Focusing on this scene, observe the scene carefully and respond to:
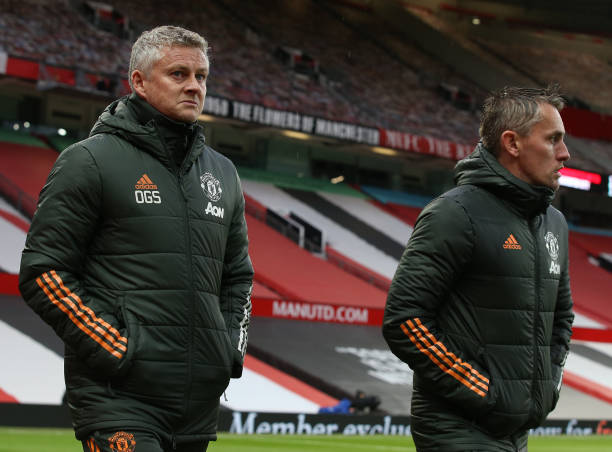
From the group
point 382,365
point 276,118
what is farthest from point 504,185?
point 276,118

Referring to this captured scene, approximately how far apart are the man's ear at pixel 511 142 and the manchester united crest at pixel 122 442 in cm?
165

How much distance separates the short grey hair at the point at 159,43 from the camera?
3521 millimetres

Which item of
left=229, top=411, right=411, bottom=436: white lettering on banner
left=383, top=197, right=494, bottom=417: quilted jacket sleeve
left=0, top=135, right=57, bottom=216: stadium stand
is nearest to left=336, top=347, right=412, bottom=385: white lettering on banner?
left=229, top=411, right=411, bottom=436: white lettering on banner

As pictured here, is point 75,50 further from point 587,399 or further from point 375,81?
point 587,399

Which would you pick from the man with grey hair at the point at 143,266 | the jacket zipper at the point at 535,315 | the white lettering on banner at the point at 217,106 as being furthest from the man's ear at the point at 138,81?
the white lettering on banner at the point at 217,106

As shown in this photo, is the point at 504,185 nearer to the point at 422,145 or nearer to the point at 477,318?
the point at 477,318

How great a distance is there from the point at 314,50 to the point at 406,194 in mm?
5186

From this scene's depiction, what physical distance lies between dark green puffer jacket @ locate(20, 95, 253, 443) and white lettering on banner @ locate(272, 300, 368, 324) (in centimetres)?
1460

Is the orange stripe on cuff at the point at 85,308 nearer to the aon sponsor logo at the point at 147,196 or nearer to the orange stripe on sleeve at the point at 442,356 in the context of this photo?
the aon sponsor logo at the point at 147,196

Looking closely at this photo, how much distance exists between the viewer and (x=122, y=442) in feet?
10.3

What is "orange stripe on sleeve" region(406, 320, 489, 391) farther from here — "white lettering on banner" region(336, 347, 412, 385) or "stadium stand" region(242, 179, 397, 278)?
"stadium stand" region(242, 179, 397, 278)

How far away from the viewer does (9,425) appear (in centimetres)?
1356

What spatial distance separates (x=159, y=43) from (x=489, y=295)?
144cm

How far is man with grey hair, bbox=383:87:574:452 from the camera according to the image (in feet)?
11.3
